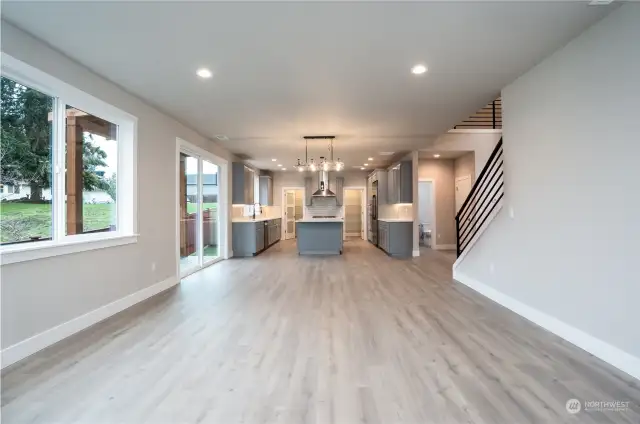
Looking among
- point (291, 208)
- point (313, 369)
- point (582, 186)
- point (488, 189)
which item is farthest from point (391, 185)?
point (313, 369)

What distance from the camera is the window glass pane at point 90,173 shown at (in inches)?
138

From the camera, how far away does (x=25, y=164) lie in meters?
2.97

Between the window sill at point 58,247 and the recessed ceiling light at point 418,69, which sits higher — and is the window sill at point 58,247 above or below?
below

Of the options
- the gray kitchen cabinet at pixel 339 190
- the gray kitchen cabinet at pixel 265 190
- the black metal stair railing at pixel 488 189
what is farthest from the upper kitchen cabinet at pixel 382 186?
the black metal stair railing at pixel 488 189

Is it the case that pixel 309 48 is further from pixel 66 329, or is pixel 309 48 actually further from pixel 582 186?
pixel 66 329

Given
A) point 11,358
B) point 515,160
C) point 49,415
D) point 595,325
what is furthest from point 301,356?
point 515,160

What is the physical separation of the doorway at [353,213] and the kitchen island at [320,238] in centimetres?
537

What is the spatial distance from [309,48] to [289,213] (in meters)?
10.9

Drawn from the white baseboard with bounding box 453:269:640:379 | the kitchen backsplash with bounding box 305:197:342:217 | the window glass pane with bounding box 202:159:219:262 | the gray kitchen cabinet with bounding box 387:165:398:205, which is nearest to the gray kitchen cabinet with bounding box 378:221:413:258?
the gray kitchen cabinet with bounding box 387:165:398:205

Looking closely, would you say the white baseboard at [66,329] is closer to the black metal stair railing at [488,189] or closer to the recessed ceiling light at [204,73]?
the recessed ceiling light at [204,73]

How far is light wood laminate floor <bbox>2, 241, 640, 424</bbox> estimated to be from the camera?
78.1 inches

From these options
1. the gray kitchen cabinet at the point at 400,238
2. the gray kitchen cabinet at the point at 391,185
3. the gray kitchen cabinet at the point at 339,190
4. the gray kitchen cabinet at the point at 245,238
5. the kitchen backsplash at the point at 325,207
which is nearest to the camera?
the gray kitchen cabinet at the point at 400,238

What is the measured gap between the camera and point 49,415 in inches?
77.1

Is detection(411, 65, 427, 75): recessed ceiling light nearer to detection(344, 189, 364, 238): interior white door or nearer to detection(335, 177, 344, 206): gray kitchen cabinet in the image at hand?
detection(335, 177, 344, 206): gray kitchen cabinet
